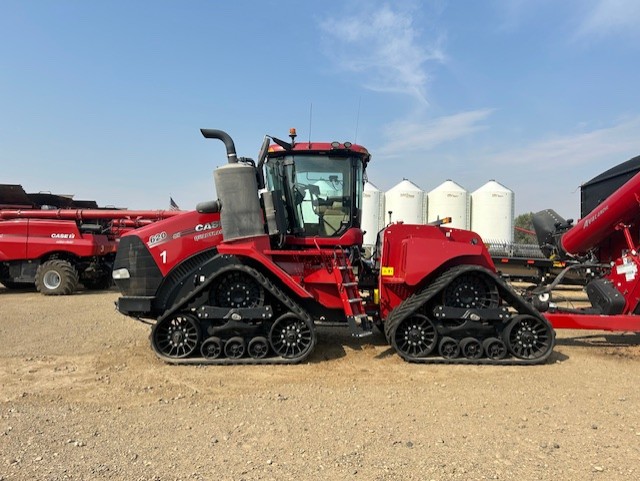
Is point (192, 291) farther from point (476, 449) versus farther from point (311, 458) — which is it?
point (476, 449)

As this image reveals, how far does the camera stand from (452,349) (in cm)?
543

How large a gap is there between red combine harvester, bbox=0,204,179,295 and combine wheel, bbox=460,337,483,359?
34.7 feet

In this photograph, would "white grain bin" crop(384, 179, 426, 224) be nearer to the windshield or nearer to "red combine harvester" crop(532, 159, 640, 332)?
"red combine harvester" crop(532, 159, 640, 332)

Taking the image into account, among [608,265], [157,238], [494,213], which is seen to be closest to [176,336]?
[157,238]

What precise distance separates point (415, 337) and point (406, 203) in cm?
1696

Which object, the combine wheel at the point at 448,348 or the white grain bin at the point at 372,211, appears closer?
the combine wheel at the point at 448,348

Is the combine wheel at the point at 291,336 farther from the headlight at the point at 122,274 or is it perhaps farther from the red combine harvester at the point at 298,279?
the headlight at the point at 122,274

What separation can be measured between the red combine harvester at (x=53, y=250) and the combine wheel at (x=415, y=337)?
10001 mm

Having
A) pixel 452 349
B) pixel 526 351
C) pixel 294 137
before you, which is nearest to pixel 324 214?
pixel 294 137

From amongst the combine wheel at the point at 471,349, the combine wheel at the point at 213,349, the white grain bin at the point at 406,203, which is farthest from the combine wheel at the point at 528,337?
the white grain bin at the point at 406,203

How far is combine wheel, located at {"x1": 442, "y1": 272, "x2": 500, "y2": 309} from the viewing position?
17.9ft

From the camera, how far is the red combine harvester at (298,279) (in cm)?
538

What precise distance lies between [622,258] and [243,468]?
5.53 m

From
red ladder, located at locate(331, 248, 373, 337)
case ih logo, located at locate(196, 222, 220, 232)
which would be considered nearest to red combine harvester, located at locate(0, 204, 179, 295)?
case ih logo, located at locate(196, 222, 220, 232)
